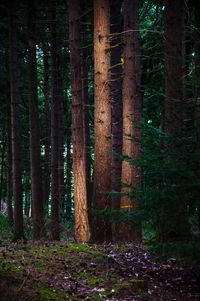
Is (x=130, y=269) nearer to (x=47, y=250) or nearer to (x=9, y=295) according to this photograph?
(x=47, y=250)

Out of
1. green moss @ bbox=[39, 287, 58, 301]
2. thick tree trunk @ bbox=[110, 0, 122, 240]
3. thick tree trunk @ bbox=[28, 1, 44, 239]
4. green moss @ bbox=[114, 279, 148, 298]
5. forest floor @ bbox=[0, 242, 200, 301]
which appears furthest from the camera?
thick tree trunk @ bbox=[28, 1, 44, 239]

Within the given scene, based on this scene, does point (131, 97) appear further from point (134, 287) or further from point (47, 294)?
point (47, 294)

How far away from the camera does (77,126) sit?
39.7 feet

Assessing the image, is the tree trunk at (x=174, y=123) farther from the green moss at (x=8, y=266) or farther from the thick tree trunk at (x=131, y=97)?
the green moss at (x=8, y=266)

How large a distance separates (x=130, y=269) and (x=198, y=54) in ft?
14.1

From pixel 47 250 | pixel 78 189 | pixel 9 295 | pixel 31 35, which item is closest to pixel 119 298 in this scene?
pixel 9 295

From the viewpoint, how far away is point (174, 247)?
23.6 ft

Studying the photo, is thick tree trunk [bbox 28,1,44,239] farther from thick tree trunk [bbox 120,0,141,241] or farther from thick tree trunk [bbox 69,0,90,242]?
thick tree trunk [bbox 120,0,141,241]

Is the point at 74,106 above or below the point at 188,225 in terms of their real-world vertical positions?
above

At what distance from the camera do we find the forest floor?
22.3 ft

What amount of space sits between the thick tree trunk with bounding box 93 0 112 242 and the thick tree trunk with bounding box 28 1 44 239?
198 inches

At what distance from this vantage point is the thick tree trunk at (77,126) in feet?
39.5

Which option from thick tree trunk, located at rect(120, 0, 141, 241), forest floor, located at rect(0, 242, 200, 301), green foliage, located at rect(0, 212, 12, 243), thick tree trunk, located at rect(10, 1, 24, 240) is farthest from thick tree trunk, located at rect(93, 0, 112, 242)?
green foliage, located at rect(0, 212, 12, 243)

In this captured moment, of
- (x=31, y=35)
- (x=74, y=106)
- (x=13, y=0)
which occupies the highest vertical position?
(x=13, y=0)
